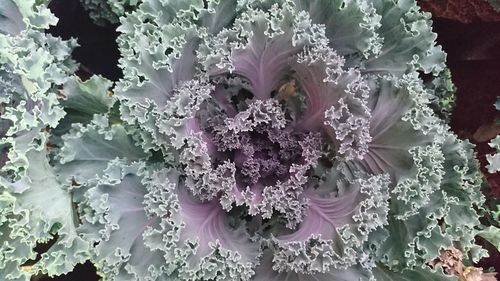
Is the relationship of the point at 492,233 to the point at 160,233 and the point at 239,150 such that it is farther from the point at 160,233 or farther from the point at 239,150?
the point at 160,233

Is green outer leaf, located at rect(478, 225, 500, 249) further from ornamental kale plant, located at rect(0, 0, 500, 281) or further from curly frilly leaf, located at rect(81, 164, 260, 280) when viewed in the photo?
curly frilly leaf, located at rect(81, 164, 260, 280)

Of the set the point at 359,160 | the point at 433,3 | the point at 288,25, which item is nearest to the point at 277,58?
the point at 288,25

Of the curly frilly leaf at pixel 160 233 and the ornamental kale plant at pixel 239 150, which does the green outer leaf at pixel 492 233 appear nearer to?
the ornamental kale plant at pixel 239 150

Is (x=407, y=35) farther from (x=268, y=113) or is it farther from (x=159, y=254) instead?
(x=159, y=254)

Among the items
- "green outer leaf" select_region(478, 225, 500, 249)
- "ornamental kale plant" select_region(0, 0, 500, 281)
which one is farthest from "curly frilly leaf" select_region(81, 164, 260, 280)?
"green outer leaf" select_region(478, 225, 500, 249)

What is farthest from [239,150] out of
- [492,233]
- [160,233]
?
[492,233]

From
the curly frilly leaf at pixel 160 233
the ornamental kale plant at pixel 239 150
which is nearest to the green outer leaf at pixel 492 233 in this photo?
the ornamental kale plant at pixel 239 150

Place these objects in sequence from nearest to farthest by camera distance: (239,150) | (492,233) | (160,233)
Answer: (160,233) → (239,150) → (492,233)

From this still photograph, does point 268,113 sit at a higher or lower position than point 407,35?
lower
